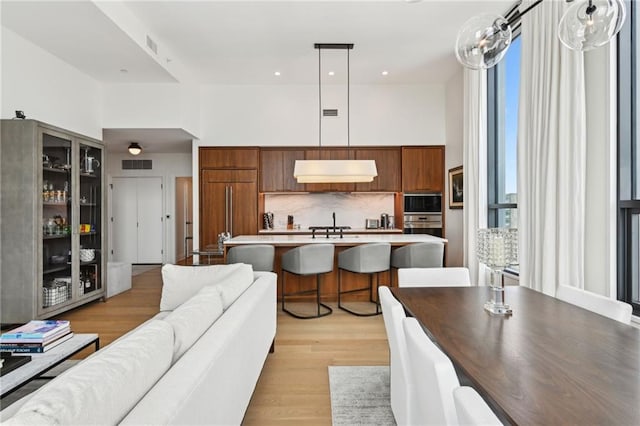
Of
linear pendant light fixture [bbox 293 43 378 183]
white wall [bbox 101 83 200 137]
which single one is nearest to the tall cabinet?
white wall [bbox 101 83 200 137]

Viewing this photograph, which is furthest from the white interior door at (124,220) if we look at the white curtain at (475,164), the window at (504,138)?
the window at (504,138)

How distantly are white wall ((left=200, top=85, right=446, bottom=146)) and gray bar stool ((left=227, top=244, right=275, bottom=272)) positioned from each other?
9.10 ft

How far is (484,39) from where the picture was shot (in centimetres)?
185

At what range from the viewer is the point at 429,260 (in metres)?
4.30

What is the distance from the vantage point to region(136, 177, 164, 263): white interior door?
8.14 m

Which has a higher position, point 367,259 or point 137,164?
point 137,164

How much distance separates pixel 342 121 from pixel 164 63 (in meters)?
2.95

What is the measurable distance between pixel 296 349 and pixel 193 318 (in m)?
1.84

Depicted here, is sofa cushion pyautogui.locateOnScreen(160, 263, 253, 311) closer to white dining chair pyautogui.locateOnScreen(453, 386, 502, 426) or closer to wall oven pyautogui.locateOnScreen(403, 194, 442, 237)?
white dining chair pyautogui.locateOnScreen(453, 386, 502, 426)

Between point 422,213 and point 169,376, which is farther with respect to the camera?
point 422,213

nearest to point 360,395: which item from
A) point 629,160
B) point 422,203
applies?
point 629,160

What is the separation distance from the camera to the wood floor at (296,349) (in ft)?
7.42

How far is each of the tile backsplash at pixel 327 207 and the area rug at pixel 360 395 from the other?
4096 millimetres

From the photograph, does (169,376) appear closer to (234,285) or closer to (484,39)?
(234,285)
